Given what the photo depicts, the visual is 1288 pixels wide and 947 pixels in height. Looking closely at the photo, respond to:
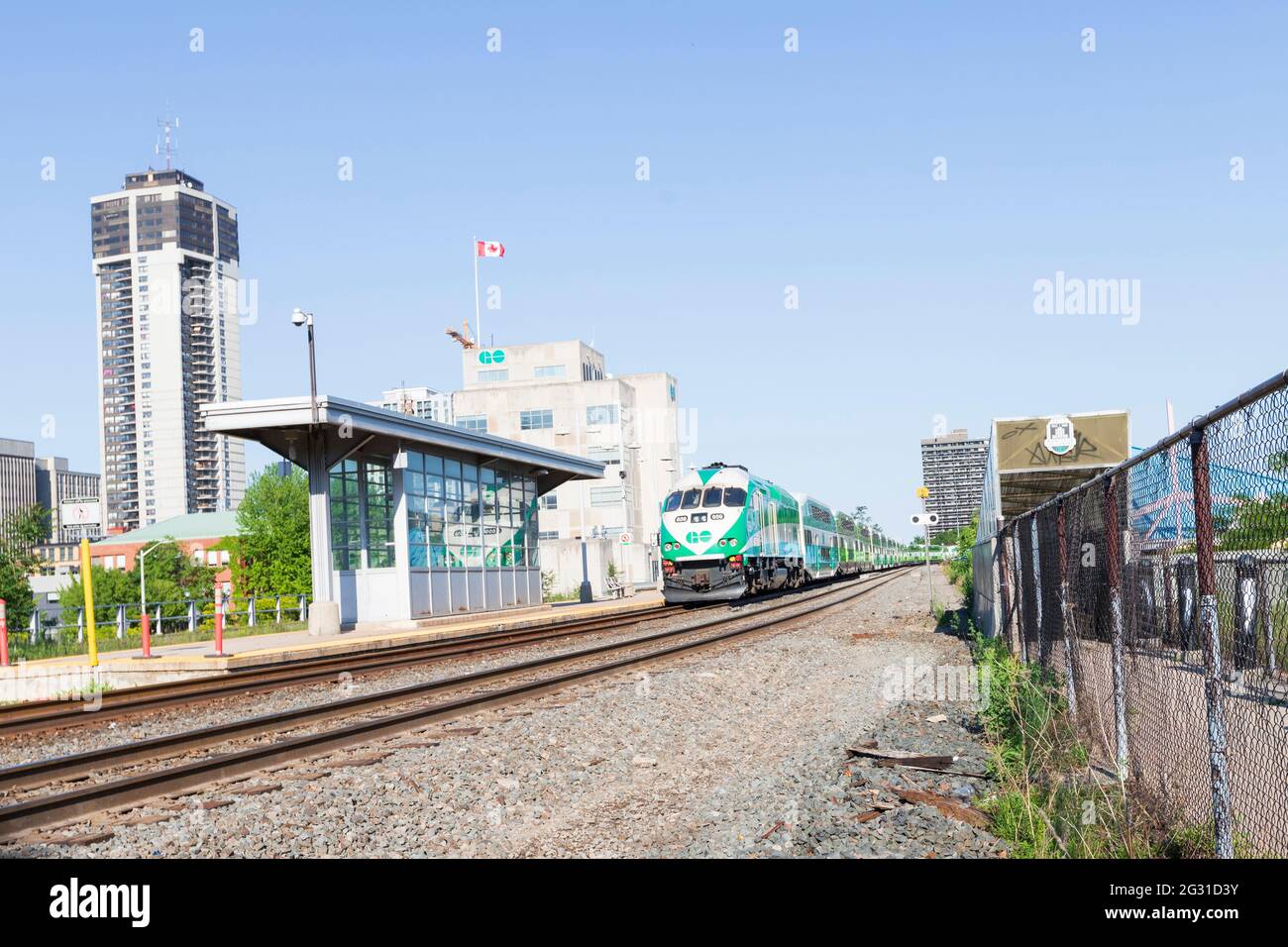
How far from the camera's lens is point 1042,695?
9.16m

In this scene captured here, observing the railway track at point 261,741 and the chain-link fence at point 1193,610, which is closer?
the chain-link fence at point 1193,610

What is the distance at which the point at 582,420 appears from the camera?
319ft

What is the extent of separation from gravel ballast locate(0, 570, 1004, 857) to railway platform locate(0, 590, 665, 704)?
835cm

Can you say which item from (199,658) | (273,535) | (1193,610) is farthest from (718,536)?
(273,535)

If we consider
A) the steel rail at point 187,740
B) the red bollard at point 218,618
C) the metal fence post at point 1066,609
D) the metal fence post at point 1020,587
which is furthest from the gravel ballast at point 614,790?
the red bollard at point 218,618

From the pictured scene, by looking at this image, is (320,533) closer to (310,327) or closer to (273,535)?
(310,327)

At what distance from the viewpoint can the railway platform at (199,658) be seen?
691 inches

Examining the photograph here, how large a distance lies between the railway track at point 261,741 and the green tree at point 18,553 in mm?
54512

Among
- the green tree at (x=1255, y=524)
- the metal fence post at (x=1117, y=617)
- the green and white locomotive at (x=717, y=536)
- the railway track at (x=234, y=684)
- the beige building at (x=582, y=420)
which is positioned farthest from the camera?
the beige building at (x=582, y=420)

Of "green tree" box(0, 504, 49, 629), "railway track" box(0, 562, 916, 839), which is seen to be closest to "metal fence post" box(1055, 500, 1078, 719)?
"railway track" box(0, 562, 916, 839)

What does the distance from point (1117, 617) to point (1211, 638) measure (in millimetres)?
2277

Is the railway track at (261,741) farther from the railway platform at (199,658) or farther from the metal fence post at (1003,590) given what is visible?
the railway platform at (199,658)
